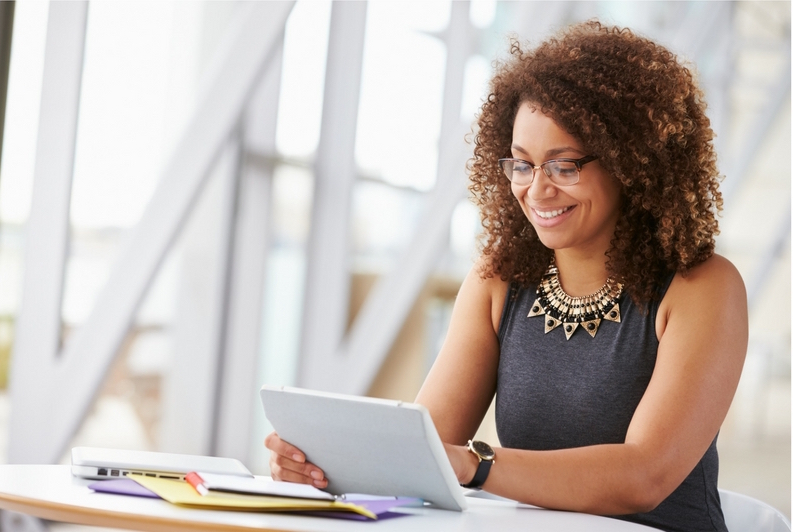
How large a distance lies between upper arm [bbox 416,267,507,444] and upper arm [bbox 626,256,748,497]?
356 millimetres

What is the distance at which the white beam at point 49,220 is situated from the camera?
2799 millimetres

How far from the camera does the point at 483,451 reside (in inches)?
53.4

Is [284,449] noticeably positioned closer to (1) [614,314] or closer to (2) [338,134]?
(1) [614,314]

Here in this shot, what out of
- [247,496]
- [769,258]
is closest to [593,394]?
[247,496]

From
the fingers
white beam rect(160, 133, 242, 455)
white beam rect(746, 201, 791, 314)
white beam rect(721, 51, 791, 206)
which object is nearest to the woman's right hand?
the fingers

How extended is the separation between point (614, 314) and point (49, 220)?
1.85 metres

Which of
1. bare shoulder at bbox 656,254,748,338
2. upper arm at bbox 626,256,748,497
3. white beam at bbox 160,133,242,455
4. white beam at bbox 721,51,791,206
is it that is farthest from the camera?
white beam at bbox 721,51,791,206

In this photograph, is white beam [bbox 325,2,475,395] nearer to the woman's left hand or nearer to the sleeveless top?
the sleeveless top

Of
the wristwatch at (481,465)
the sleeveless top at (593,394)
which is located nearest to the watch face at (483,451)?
the wristwatch at (481,465)

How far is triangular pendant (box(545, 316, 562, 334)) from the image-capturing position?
174cm

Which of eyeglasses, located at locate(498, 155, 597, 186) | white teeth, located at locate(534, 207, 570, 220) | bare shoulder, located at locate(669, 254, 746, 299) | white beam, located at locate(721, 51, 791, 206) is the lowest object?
bare shoulder, located at locate(669, 254, 746, 299)

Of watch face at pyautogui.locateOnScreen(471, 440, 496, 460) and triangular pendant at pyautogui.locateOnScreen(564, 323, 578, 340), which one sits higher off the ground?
Answer: triangular pendant at pyautogui.locateOnScreen(564, 323, 578, 340)

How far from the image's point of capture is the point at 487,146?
6.35 feet

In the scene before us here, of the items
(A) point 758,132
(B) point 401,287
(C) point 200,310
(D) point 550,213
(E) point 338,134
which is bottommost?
(C) point 200,310
